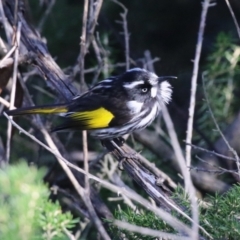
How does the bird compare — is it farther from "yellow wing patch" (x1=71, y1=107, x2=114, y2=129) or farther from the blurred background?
the blurred background

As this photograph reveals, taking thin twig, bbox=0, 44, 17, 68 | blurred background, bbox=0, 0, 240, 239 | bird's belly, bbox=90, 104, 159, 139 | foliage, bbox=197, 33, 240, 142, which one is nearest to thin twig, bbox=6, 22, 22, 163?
thin twig, bbox=0, 44, 17, 68

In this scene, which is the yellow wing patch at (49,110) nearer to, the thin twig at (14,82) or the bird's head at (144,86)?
the thin twig at (14,82)

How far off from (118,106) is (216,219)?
1.92 m

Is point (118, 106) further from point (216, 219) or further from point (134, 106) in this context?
point (216, 219)

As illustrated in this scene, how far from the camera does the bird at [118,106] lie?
14.9 ft

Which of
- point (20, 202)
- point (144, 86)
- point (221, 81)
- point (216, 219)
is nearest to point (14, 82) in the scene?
point (144, 86)

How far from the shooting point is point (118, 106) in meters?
4.73

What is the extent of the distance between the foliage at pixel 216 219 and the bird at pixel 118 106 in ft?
4.68

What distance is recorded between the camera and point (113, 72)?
627 centimetres

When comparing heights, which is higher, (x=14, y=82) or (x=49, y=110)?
(x=14, y=82)

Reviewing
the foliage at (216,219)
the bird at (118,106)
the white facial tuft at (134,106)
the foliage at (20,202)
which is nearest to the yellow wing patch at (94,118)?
the bird at (118,106)

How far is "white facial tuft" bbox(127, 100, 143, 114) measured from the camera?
474cm

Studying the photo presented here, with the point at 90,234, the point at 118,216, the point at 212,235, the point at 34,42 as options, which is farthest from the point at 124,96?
the point at 212,235

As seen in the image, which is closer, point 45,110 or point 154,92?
point 45,110
